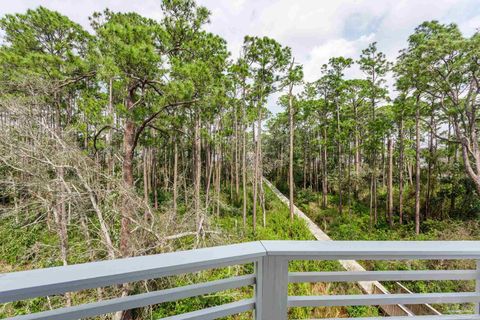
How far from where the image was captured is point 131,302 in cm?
71

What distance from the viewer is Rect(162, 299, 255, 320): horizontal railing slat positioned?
79 centimetres

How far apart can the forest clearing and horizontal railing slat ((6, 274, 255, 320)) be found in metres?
0.04

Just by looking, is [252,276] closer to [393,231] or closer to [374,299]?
[374,299]

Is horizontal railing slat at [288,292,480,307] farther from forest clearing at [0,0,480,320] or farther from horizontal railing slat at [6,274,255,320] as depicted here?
horizontal railing slat at [6,274,255,320]

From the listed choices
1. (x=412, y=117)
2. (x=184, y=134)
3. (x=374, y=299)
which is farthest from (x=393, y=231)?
(x=374, y=299)

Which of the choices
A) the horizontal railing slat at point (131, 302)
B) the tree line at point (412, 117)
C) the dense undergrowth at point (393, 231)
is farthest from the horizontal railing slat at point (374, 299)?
the tree line at point (412, 117)

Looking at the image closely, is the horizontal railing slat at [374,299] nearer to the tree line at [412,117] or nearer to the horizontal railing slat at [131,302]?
the horizontal railing slat at [131,302]

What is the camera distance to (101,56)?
187 inches

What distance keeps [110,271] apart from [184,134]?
644cm

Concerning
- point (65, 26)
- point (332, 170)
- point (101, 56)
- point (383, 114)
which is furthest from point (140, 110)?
point (332, 170)

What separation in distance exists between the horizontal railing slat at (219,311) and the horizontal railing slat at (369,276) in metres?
0.21

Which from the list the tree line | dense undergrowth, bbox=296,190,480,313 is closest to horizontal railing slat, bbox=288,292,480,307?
dense undergrowth, bbox=296,190,480,313

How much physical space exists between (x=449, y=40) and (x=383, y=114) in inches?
213

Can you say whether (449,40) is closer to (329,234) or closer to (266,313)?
(329,234)
